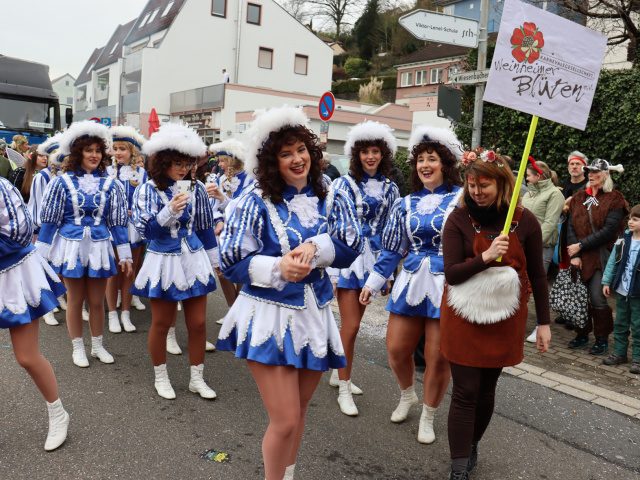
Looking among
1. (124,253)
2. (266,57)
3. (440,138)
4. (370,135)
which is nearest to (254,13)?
(266,57)

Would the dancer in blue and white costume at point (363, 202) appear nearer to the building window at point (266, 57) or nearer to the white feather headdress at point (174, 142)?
the white feather headdress at point (174, 142)

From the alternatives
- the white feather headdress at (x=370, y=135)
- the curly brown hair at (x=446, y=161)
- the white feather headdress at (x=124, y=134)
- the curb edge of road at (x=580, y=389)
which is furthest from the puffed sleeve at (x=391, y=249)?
the white feather headdress at (x=124, y=134)

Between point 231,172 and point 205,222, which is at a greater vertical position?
point 231,172

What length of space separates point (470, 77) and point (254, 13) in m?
31.6

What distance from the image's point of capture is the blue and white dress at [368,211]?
4.49 meters

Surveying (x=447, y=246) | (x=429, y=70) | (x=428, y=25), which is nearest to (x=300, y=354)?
(x=447, y=246)

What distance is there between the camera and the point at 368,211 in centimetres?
461

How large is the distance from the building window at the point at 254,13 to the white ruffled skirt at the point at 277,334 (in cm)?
3590

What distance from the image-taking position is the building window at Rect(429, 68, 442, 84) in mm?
39888

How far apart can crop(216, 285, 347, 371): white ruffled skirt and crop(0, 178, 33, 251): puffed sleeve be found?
1498mm

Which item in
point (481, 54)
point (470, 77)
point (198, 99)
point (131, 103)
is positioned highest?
point (198, 99)

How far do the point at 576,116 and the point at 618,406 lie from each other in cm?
276

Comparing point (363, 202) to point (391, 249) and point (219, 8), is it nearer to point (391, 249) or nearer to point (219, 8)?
point (391, 249)

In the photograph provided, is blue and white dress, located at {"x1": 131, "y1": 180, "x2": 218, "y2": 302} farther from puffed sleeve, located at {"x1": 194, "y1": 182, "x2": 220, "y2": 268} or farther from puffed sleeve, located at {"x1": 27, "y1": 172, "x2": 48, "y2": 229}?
puffed sleeve, located at {"x1": 27, "y1": 172, "x2": 48, "y2": 229}
